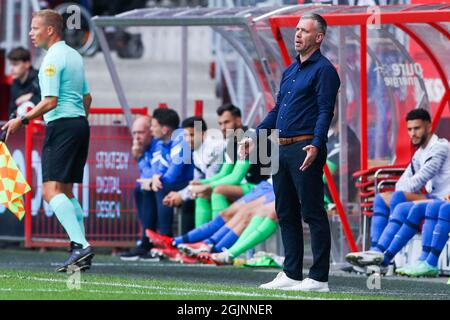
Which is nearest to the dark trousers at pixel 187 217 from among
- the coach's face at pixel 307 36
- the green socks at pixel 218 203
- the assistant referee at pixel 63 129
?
the green socks at pixel 218 203

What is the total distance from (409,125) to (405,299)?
3497mm

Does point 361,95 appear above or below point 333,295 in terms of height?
above

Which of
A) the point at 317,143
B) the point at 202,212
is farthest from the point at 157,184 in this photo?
the point at 317,143

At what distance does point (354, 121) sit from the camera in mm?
15578

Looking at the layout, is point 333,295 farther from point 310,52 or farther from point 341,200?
point 341,200

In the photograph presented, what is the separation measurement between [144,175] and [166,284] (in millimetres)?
4968

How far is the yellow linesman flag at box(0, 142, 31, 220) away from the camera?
506 inches

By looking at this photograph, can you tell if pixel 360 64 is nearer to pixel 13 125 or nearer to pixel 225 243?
pixel 225 243

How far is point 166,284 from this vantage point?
11867mm

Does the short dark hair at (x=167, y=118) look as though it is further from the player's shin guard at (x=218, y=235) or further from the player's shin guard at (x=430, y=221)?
the player's shin guard at (x=430, y=221)

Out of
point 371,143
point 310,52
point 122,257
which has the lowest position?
point 122,257

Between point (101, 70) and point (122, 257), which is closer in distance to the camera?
point (122, 257)

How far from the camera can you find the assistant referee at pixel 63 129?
12727 millimetres
